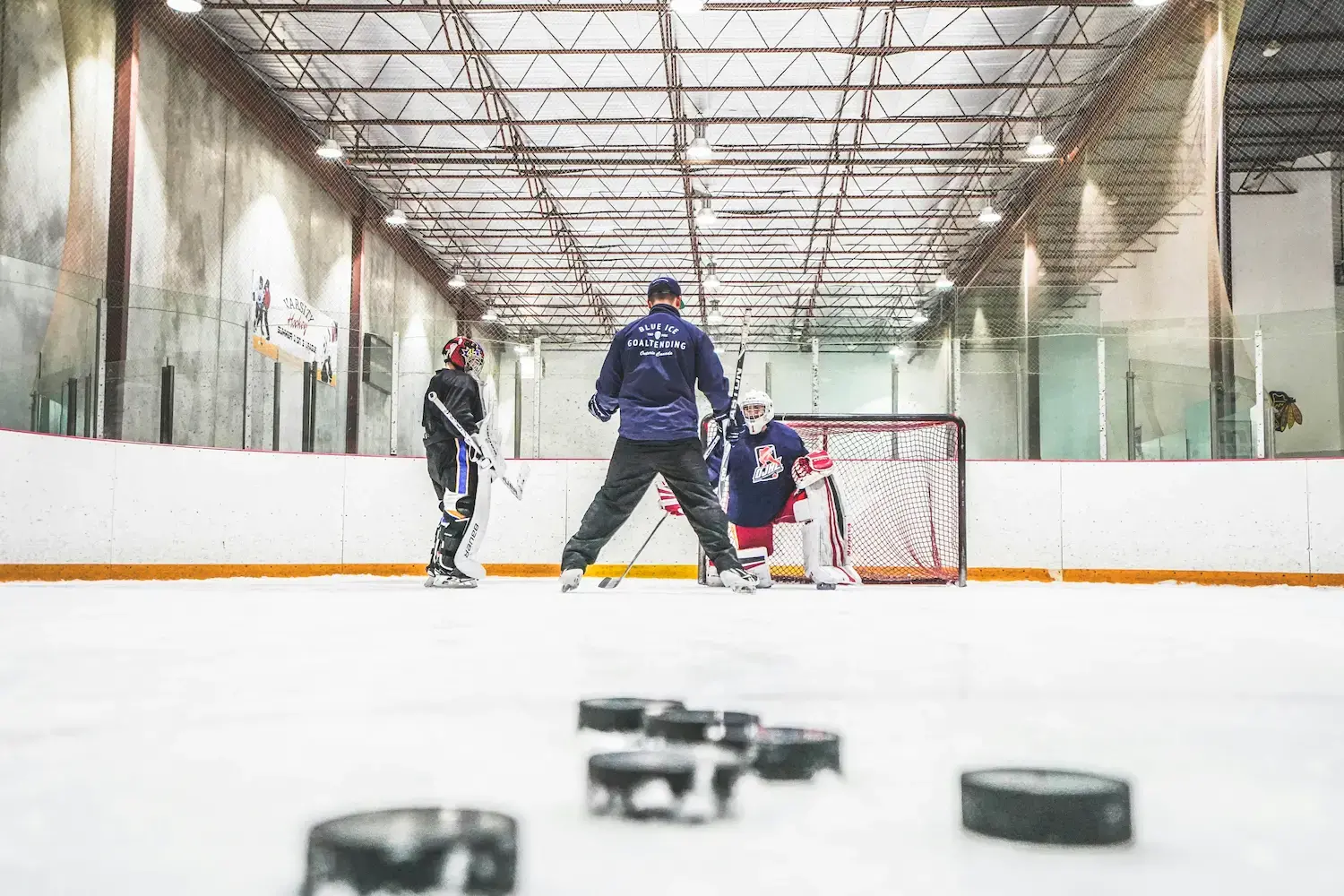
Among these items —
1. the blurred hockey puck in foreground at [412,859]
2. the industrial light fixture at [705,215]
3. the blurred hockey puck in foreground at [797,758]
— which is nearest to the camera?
the blurred hockey puck in foreground at [412,859]

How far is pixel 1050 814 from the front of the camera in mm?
1050

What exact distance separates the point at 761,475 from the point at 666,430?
171 centimetres

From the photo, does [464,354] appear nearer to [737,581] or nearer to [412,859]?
[737,581]

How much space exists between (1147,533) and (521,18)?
8862 mm

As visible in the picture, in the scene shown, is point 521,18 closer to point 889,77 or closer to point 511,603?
point 889,77

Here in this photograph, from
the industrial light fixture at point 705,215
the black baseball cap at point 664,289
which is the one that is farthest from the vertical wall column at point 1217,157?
the black baseball cap at point 664,289

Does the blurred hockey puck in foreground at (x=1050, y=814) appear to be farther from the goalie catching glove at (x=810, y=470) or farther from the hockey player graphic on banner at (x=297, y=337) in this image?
the hockey player graphic on banner at (x=297, y=337)

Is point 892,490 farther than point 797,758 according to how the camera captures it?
Yes

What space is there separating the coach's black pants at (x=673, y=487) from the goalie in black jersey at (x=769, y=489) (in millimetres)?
1354

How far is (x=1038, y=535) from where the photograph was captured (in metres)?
8.30

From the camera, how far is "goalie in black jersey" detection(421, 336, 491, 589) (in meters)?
6.50

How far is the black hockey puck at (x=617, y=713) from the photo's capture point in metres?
1.65

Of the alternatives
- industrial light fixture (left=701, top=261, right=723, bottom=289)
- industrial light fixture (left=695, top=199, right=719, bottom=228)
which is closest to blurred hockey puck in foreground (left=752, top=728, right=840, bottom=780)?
industrial light fixture (left=695, top=199, right=719, bottom=228)

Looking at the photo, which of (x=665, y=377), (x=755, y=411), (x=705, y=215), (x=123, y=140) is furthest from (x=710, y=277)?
(x=665, y=377)
